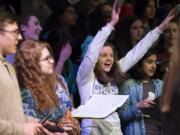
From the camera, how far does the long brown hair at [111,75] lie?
18.8 ft

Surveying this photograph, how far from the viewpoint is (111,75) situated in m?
5.86

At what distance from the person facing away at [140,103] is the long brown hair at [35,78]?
1420mm

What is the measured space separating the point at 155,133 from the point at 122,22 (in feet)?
5.73

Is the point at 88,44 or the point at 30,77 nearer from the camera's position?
the point at 30,77

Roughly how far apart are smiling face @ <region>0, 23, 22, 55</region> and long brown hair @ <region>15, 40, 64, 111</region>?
0.26m

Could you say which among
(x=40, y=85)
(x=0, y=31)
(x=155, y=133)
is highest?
(x=0, y=31)

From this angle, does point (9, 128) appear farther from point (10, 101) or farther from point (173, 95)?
point (173, 95)

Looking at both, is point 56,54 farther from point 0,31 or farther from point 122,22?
point 0,31

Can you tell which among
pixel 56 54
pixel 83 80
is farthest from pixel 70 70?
pixel 83 80

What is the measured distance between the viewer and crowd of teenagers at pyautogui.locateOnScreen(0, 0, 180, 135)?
13.0ft

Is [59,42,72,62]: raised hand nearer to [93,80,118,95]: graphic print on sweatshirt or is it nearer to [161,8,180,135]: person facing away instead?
[93,80,118,95]: graphic print on sweatshirt

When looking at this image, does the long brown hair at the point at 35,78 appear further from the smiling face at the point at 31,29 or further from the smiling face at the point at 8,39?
the smiling face at the point at 31,29

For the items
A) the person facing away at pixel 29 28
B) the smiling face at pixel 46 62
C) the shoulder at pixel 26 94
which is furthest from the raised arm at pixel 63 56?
the shoulder at pixel 26 94

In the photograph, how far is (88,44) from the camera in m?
6.15
